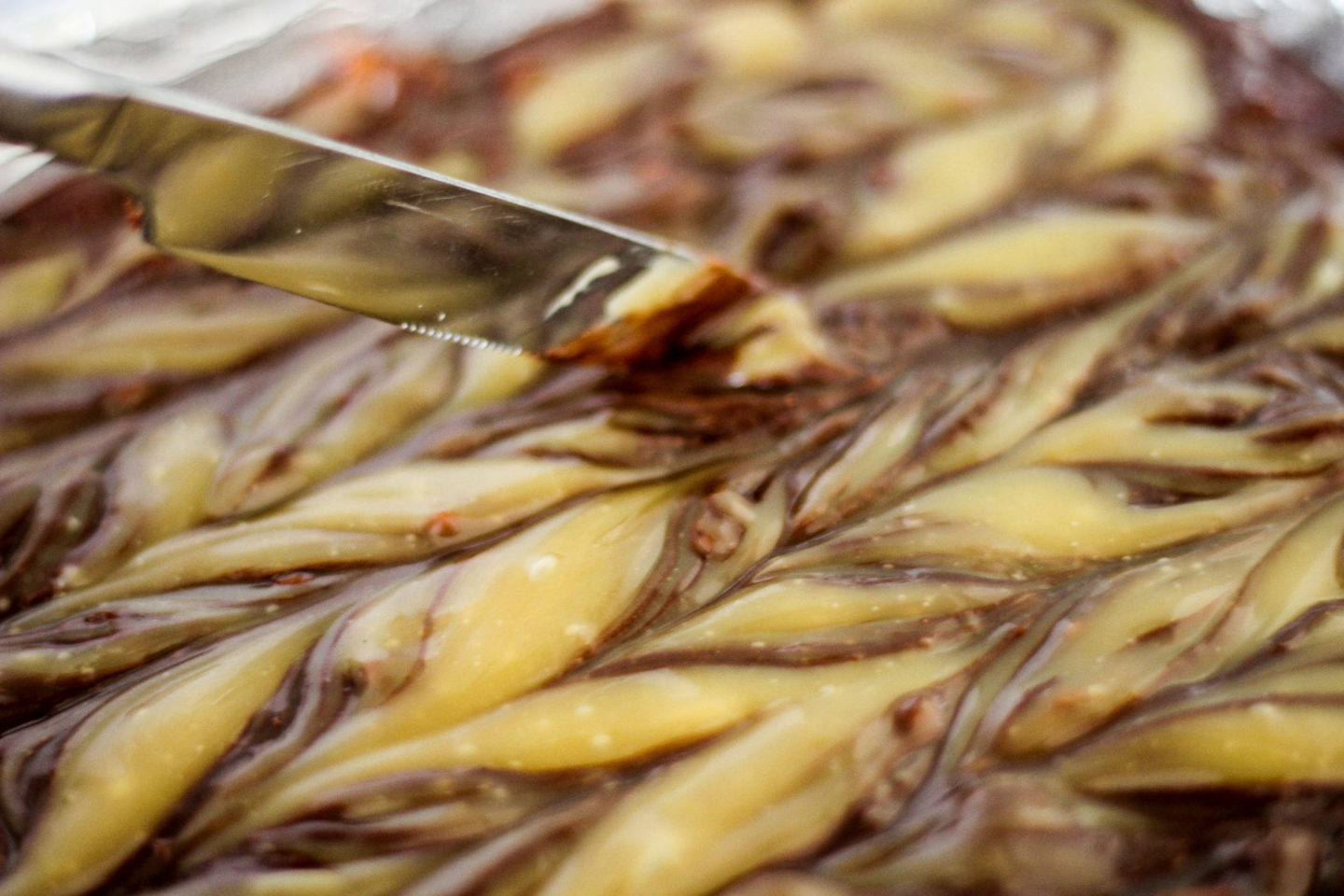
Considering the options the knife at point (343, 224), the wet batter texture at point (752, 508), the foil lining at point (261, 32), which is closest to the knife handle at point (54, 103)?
the knife at point (343, 224)

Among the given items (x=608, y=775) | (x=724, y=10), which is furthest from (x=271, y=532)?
(x=724, y=10)

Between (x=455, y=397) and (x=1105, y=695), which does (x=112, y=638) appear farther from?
(x=1105, y=695)

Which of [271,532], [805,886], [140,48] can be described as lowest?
[805,886]

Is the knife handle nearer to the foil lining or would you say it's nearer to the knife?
the knife


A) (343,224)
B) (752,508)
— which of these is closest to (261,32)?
(343,224)

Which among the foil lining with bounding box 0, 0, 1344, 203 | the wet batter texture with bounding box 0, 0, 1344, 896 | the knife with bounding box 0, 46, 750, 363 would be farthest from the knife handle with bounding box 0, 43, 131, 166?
the foil lining with bounding box 0, 0, 1344, 203

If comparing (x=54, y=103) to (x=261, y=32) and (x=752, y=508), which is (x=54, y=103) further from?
(x=261, y=32)
